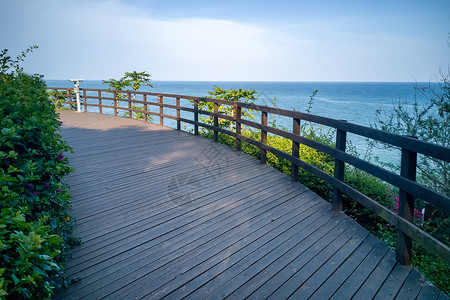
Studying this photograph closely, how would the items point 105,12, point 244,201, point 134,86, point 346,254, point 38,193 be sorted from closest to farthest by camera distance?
point 38,193 < point 346,254 < point 244,201 < point 134,86 < point 105,12

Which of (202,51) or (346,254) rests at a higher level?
(202,51)

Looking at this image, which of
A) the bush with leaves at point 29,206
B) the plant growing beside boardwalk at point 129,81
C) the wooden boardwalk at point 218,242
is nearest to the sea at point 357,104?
the wooden boardwalk at point 218,242

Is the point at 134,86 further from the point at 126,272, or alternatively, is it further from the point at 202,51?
the point at 202,51

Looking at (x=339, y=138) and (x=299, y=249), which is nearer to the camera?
(x=299, y=249)

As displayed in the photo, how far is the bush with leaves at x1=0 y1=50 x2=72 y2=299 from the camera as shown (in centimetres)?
122

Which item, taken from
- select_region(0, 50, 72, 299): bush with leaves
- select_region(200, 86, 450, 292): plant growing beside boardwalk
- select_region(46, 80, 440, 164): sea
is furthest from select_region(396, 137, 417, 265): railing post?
select_region(46, 80, 440, 164): sea

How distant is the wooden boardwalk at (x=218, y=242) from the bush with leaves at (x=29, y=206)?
18.8 inches

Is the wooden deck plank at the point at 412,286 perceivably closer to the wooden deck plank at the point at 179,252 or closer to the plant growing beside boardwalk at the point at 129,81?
the wooden deck plank at the point at 179,252

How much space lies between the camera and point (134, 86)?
15945mm

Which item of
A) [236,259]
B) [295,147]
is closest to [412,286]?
[236,259]

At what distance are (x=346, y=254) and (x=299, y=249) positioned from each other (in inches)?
18.0

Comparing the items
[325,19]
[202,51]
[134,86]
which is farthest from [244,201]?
[325,19]

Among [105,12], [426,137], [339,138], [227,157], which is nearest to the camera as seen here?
[339,138]

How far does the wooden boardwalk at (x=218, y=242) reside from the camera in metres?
2.56
